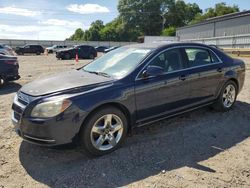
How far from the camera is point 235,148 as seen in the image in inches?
188

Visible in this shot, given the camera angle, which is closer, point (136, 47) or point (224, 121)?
point (136, 47)

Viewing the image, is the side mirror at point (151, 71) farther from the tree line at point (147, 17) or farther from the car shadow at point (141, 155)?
the tree line at point (147, 17)

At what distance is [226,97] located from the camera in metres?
6.53

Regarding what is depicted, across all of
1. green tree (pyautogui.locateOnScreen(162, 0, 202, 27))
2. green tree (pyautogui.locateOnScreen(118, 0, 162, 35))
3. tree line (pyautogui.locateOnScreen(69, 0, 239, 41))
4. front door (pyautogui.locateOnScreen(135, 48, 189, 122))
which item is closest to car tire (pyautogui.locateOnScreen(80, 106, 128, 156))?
front door (pyautogui.locateOnScreen(135, 48, 189, 122))

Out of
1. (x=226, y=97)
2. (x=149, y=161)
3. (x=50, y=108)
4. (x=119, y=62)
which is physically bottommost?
(x=149, y=161)

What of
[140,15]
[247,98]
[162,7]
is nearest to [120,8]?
[140,15]

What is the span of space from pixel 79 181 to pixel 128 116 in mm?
1361

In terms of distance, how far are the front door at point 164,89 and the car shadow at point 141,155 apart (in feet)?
1.54

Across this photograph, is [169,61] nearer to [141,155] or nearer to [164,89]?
[164,89]

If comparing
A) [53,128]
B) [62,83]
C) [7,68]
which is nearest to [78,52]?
[7,68]

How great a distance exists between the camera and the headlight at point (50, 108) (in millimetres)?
4000

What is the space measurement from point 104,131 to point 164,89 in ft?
4.43

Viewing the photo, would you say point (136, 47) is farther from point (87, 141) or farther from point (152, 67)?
point (87, 141)

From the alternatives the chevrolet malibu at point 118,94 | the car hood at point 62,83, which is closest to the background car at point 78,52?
the chevrolet malibu at point 118,94
